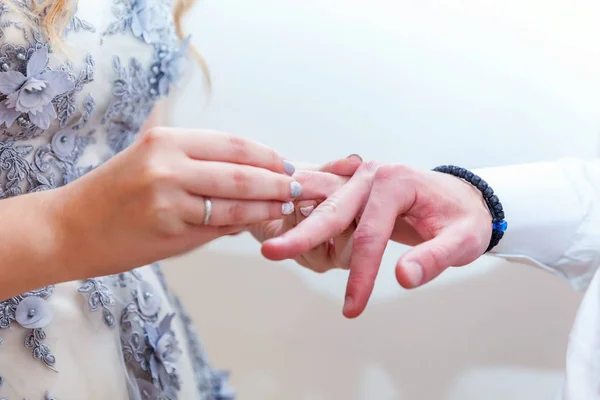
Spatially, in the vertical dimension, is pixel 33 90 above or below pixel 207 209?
above

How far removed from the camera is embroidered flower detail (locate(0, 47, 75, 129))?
571 millimetres

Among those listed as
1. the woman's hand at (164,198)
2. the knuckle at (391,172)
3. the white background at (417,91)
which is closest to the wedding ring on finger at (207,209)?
the woman's hand at (164,198)

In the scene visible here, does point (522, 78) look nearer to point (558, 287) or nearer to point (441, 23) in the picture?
point (441, 23)

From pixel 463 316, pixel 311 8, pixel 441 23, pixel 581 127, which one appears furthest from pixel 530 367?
pixel 311 8

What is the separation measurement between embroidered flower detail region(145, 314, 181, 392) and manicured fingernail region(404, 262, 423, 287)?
36cm

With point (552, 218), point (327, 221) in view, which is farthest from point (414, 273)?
point (552, 218)

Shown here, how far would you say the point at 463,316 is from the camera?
0.96 meters

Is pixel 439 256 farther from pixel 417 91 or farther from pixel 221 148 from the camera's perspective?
pixel 417 91

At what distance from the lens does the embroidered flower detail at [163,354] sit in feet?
2.28

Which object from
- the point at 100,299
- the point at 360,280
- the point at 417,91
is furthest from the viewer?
the point at 417,91

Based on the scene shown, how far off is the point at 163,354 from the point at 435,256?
1.23ft

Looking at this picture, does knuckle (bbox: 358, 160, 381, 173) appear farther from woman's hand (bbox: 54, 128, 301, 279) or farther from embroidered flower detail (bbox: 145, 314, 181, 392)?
embroidered flower detail (bbox: 145, 314, 181, 392)

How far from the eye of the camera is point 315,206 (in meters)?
0.65

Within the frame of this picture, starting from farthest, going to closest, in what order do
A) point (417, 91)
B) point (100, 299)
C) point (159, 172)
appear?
point (417, 91) → point (100, 299) → point (159, 172)
